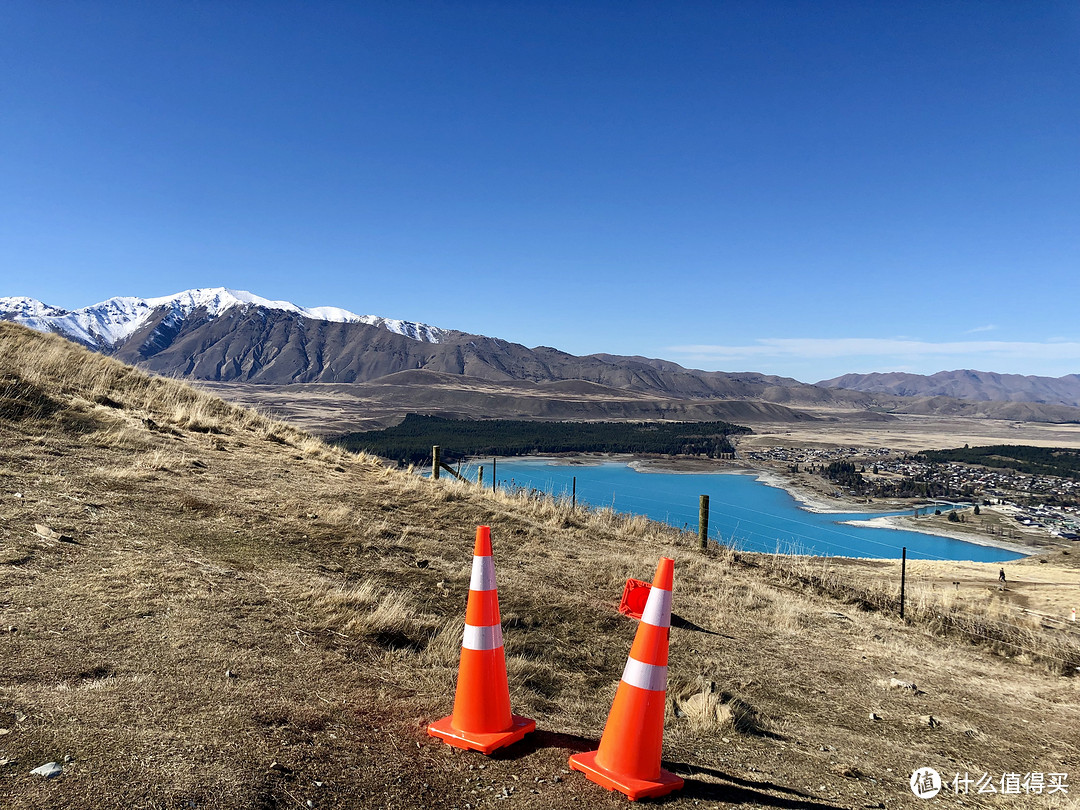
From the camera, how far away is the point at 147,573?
5.58m

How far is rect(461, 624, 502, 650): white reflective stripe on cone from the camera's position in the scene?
3.81 meters

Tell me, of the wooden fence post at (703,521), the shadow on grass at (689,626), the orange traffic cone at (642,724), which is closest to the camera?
the orange traffic cone at (642,724)

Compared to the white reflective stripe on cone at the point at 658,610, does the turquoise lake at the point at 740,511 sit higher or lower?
lower

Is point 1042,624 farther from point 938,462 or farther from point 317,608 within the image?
point 938,462

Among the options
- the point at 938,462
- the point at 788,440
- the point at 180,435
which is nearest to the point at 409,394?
the point at 788,440

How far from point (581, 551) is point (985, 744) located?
6.07 metres

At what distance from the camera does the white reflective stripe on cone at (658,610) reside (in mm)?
3525

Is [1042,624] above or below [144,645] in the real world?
below

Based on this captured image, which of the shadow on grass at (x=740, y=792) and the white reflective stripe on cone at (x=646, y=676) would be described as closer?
the shadow on grass at (x=740, y=792)

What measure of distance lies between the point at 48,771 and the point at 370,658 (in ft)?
7.68

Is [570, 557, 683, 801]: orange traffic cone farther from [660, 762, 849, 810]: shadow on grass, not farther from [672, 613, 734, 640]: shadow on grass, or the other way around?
[672, 613, 734, 640]: shadow on grass

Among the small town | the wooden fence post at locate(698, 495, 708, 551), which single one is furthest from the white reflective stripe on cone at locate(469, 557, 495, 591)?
the small town

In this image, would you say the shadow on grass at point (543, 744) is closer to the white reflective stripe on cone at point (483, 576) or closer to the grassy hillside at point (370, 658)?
the grassy hillside at point (370, 658)

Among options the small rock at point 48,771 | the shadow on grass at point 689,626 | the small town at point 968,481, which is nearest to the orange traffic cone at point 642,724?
the small rock at point 48,771
